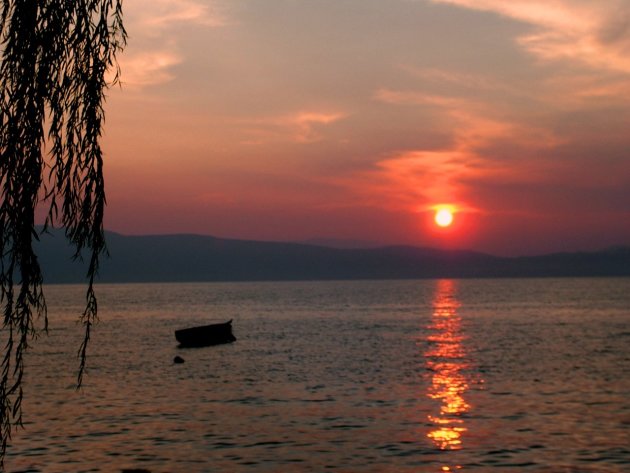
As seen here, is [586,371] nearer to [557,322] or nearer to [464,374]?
[464,374]

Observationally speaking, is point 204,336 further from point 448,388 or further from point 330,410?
point 330,410

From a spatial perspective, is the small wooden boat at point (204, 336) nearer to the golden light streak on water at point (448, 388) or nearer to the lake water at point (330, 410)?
the lake water at point (330, 410)

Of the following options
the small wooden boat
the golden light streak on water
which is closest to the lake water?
the golden light streak on water

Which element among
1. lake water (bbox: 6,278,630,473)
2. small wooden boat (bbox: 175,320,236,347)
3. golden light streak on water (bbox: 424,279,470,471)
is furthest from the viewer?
small wooden boat (bbox: 175,320,236,347)

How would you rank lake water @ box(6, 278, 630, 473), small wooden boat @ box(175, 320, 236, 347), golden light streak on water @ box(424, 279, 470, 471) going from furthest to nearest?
small wooden boat @ box(175, 320, 236, 347) → golden light streak on water @ box(424, 279, 470, 471) → lake water @ box(6, 278, 630, 473)

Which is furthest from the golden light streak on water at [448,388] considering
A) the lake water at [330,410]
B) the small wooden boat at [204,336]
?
the small wooden boat at [204,336]

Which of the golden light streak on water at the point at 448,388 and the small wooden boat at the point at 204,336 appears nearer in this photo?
the golden light streak on water at the point at 448,388

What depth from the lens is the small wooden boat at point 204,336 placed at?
7356 cm

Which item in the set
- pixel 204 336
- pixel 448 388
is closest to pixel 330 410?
pixel 448 388

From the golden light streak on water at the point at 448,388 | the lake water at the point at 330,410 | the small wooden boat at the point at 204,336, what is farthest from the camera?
the small wooden boat at the point at 204,336

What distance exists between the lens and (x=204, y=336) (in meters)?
75.2

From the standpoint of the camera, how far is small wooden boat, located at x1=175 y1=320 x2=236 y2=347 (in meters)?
73.6

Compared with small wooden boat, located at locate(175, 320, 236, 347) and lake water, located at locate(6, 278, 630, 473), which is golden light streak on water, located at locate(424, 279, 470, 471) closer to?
lake water, located at locate(6, 278, 630, 473)

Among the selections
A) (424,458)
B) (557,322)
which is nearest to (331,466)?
(424,458)
